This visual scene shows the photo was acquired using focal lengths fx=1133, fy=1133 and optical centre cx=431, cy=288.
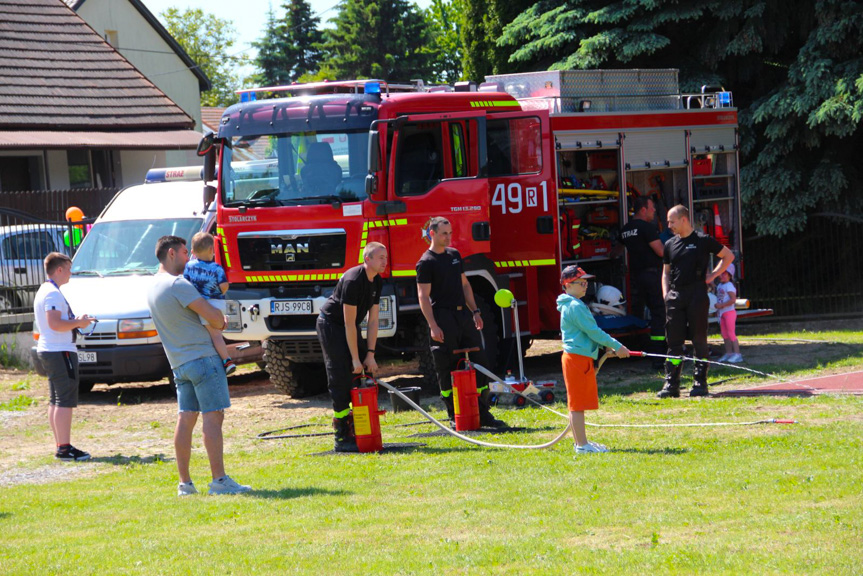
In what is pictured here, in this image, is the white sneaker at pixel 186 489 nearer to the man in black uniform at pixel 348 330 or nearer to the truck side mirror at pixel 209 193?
Result: the man in black uniform at pixel 348 330

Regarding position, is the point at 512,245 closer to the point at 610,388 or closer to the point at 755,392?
the point at 610,388

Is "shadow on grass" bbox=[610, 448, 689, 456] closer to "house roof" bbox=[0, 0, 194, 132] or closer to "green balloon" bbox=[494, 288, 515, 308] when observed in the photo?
"green balloon" bbox=[494, 288, 515, 308]

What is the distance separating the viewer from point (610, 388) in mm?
12516

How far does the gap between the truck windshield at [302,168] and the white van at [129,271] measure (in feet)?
6.11

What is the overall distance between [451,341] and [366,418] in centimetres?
124

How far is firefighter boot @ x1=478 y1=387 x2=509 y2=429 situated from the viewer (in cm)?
1026

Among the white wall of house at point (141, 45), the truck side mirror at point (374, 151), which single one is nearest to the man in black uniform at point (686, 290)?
the truck side mirror at point (374, 151)

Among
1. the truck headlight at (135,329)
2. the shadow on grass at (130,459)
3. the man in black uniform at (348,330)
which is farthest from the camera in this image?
the truck headlight at (135,329)

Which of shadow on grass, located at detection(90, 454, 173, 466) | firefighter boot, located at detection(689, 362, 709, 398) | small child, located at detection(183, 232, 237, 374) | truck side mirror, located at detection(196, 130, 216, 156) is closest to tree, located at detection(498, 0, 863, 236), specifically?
firefighter boot, located at detection(689, 362, 709, 398)

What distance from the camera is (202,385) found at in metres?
8.08

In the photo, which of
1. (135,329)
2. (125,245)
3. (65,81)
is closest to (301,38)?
(65,81)

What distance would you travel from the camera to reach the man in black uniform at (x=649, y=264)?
13.3m

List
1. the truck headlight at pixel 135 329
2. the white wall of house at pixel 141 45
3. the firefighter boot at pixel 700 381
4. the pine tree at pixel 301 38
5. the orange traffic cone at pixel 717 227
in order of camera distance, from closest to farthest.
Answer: the firefighter boot at pixel 700 381, the truck headlight at pixel 135 329, the orange traffic cone at pixel 717 227, the white wall of house at pixel 141 45, the pine tree at pixel 301 38

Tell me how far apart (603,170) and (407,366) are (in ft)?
12.3
